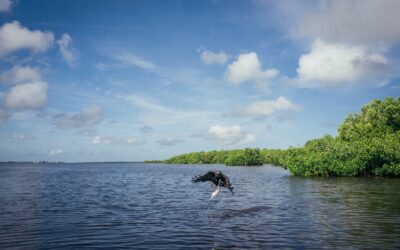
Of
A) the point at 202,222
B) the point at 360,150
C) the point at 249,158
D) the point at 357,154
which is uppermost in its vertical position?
the point at 249,158

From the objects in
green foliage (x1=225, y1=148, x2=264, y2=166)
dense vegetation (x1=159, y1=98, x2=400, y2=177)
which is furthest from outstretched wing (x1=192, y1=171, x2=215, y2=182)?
green foliage (x1=225, y1=148, x2=264, y2=166)

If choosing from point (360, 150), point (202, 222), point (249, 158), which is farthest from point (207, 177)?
point (249, 158)

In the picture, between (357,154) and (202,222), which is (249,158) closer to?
(357,154)

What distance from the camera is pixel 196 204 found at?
31.7 metres

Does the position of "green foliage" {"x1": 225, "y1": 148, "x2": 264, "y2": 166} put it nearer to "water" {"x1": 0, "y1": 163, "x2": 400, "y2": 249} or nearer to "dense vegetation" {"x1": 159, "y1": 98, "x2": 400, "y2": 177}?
"dense vegetation" {"x1": 159, "y1": 98, "x2": 400, "y2": 177}

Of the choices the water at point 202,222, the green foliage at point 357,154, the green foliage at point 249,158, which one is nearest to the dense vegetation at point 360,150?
the green foliage at point 357,154

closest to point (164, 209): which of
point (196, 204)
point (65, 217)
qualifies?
point (196, 204)

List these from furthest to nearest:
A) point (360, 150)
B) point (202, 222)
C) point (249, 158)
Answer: point (249, 158), point (360, 150), point (202, 222)

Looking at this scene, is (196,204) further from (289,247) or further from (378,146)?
(378,146)

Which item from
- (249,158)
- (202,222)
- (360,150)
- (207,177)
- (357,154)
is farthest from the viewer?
(249,158)

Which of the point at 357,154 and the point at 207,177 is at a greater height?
the point at 357,154

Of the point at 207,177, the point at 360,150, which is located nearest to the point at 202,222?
the point at 207,177

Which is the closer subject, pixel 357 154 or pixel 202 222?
pixel 202 222

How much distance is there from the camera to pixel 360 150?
58.3 m
